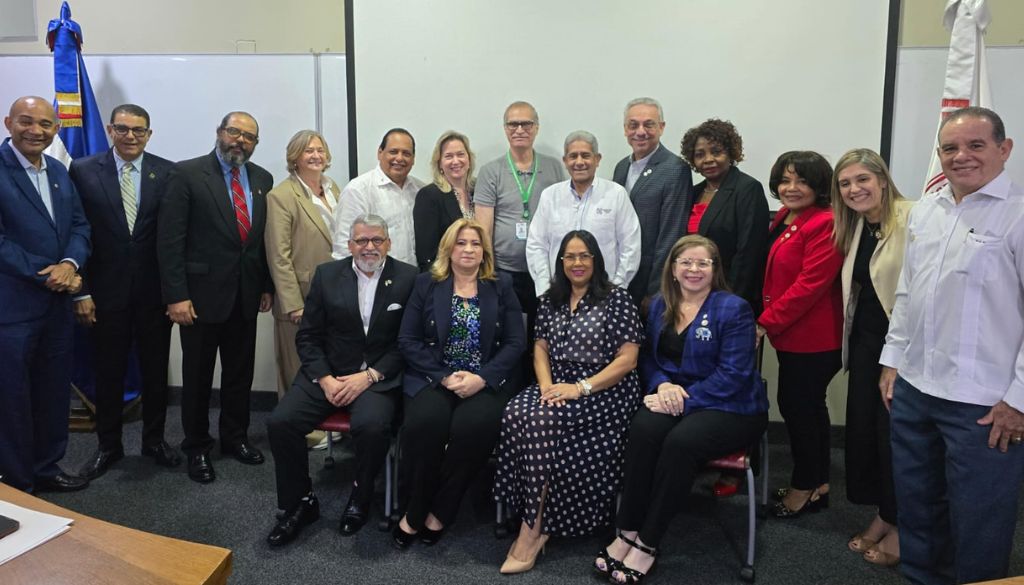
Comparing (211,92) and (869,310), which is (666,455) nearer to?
(869,310)

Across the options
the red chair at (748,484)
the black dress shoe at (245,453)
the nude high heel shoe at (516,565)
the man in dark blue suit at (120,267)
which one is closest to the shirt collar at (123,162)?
the man in dark blue suit at (120,267)

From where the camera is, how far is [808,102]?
3.68 metres

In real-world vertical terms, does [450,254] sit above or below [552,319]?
above

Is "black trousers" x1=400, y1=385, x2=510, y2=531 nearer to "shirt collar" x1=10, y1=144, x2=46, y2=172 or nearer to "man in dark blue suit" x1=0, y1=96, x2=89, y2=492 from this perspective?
"man in dark blue suit" x1=0, y1=96, x2=89, y2=492

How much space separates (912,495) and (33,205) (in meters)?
3.60

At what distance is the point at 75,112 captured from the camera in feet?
13.1

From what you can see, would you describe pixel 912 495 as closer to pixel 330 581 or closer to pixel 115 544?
Answer: pixel 330 581

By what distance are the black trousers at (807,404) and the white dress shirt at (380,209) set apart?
187 centimetres

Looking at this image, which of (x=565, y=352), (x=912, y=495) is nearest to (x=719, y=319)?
(x=565, y=352)

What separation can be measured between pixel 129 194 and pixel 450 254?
5.35 ft

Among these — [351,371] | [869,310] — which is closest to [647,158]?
[869,310]

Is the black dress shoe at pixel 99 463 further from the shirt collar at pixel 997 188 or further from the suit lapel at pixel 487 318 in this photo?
the shirt collar at pixel 997 188

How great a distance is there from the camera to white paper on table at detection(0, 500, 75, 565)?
1379 millimetres

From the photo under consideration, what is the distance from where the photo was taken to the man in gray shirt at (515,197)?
136 inches
